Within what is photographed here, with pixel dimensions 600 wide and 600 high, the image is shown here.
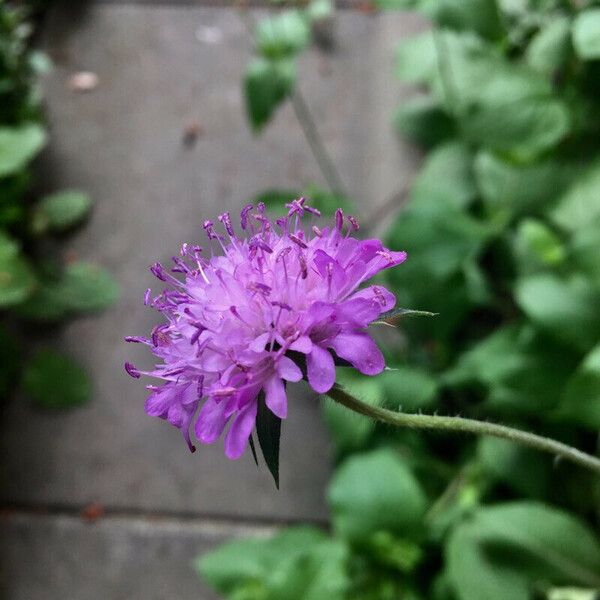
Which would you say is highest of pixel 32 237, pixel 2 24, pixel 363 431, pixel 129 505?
pixel 2 24

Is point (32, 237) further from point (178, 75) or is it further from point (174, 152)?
point (178, 75)

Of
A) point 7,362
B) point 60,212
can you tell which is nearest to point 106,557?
point 7,362

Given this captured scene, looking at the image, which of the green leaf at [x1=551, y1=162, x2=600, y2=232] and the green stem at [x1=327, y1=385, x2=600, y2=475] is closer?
the green stem at [x1=327, y1=385, x2=600, y2=475]

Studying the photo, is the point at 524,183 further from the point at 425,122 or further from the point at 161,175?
the point at 161,175

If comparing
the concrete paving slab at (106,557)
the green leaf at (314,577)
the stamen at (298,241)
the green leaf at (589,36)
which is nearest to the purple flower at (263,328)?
the stamen at (298,241)

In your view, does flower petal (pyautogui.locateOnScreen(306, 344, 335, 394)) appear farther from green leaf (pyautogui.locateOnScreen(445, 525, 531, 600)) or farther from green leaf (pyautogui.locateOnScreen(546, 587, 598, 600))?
green leaf (pyautogui.locateOnScreen(546, 587, 598, 600))

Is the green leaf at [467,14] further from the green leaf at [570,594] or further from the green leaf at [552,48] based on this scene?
the green leaf at [570,594]

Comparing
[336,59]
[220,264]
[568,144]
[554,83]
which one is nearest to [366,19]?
[336,59]

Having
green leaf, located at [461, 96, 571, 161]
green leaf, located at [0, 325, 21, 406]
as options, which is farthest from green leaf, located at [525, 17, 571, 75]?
green leaf, located at [0, 325, 21, 406]
